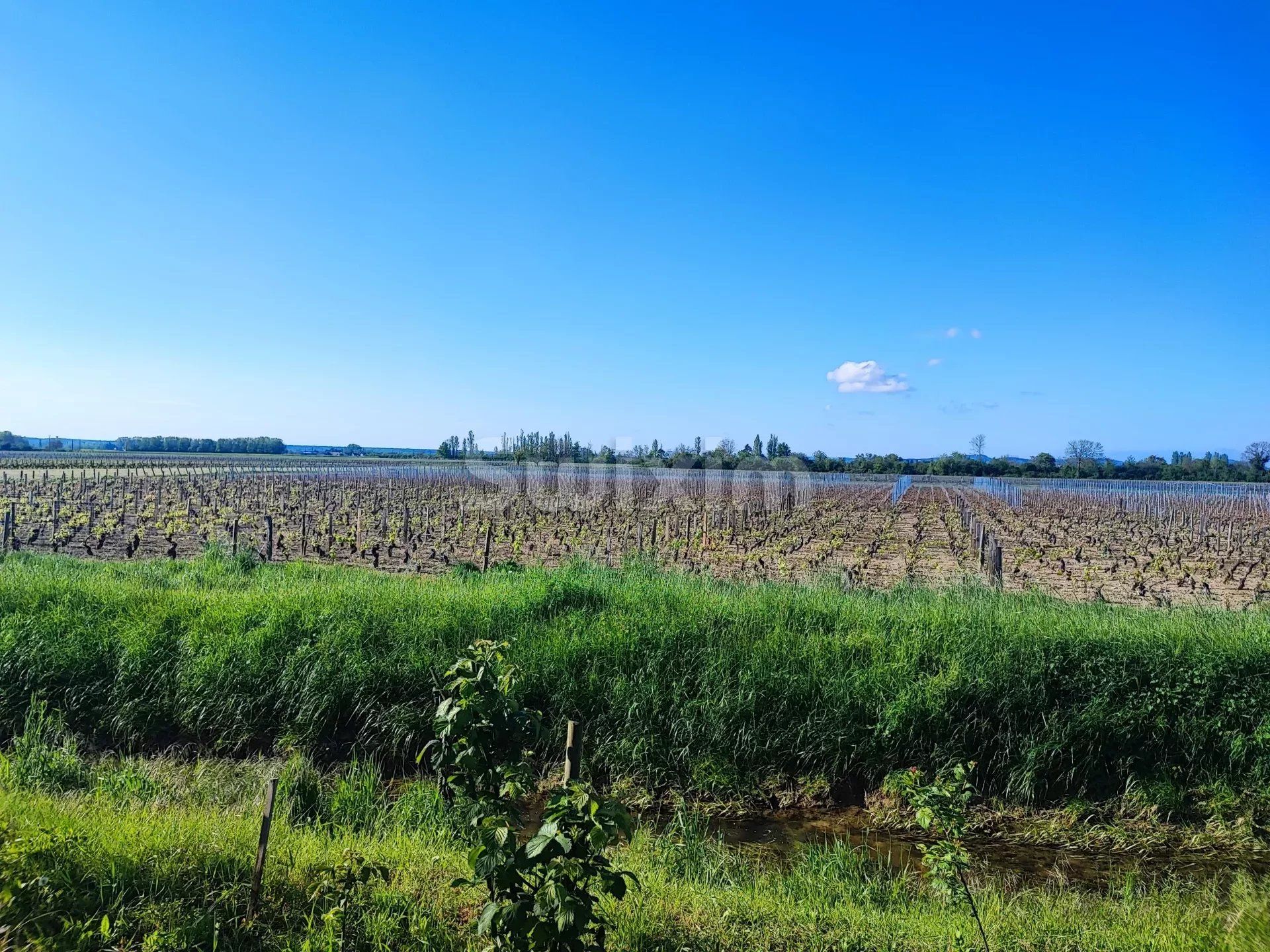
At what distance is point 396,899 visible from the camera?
3.64 meters

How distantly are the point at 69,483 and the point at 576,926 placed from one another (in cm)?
4774

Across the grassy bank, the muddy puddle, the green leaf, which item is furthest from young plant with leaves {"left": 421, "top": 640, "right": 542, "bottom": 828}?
the grassy bank

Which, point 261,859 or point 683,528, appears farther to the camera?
point 683,528

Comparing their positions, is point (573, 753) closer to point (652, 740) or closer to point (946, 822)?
point (946, 822)

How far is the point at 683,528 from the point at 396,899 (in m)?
21.3

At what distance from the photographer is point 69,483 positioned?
39.7m

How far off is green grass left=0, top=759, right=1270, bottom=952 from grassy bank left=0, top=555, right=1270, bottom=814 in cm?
171

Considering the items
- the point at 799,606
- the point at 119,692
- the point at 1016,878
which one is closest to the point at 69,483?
the point at 119,692

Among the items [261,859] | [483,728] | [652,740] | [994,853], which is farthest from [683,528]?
[483,728]

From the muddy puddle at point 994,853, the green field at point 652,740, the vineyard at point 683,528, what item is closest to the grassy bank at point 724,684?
the green field at point 652,740

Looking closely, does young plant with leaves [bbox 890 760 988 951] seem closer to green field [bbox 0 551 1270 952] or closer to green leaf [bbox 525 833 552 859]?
green field [bbox 0 551 1270 952]

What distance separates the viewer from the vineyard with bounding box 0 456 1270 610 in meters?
16.0

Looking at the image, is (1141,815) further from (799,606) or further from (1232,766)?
(799,606)

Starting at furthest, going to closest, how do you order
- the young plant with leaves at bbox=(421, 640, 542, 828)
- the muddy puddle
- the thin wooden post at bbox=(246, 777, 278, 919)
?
1. the muddy puddle
2. the thin wooden post at bbox=(246, 777, 278, 919)
3. the young plant with leaves at bbox=(421, 640, 542, 828)
